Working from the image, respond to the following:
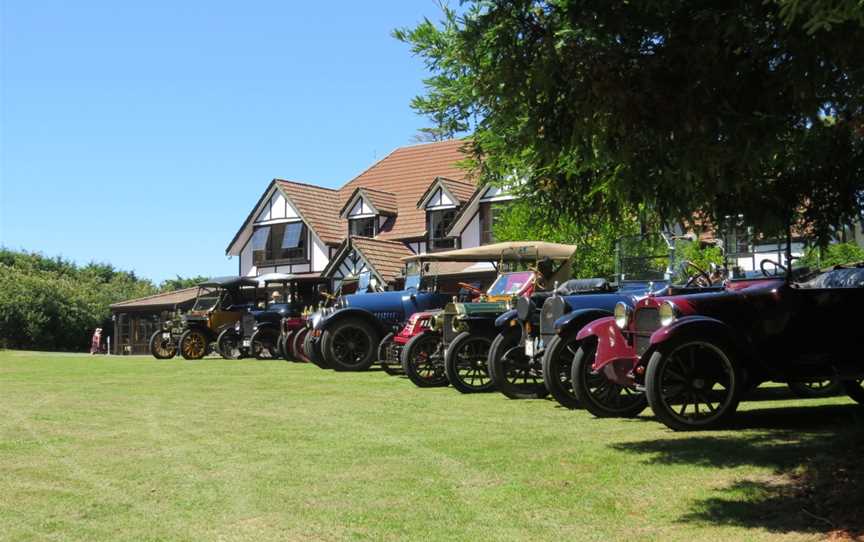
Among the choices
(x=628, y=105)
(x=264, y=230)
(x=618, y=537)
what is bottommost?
(x=618, y=537)

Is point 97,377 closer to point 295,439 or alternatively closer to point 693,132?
point 295,439

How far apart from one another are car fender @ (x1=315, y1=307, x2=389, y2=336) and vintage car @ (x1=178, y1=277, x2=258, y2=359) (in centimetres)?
885

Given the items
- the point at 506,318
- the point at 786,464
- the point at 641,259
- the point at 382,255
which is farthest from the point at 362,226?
the point at 786,464

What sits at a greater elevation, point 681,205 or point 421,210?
point 421,210

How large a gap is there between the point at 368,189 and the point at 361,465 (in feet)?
103

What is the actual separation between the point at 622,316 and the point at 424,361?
5.33 metres

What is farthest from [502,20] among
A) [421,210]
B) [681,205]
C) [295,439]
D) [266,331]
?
[421,210]

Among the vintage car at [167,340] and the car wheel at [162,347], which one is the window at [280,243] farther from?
the car wheel at [162,347]

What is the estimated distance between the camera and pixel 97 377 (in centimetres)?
1670

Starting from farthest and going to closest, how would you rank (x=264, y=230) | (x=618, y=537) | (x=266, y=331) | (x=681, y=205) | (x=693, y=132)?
1. (x=264, y=230)
2. (x=266, y=331)
3. (x=681, y=205)
4. (x=693, y=132)
5. (x=618, y=537)

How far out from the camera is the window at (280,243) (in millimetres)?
38281

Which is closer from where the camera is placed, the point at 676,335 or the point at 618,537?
the point at 618,537

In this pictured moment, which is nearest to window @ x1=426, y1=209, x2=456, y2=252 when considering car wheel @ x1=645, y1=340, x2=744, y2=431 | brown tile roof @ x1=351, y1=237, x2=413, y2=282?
brown tile roof @ x1=351, y1=237, x2=413, y2=282

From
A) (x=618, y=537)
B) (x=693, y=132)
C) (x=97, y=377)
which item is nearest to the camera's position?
(x=618, y=537)
